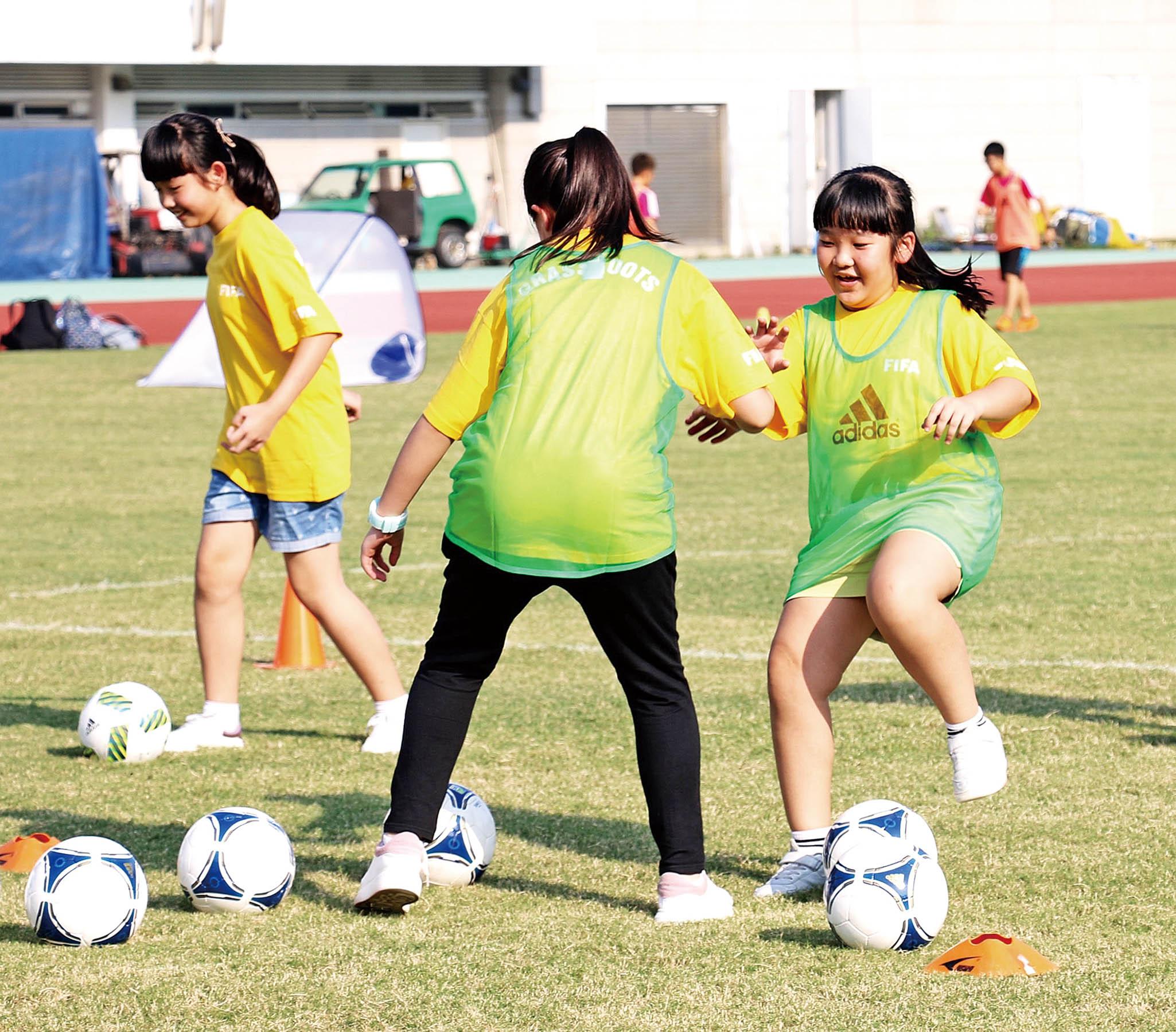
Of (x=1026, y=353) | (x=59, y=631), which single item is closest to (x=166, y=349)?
(x=1026, y=353)

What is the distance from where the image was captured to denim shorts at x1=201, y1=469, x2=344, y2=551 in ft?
18.4

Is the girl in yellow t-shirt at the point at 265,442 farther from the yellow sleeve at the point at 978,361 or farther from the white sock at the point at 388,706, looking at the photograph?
the yellow sleeve at the point at 978,361

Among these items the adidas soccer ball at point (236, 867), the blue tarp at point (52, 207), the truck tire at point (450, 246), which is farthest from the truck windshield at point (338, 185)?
the adidas soccer ball at point (236, 867)

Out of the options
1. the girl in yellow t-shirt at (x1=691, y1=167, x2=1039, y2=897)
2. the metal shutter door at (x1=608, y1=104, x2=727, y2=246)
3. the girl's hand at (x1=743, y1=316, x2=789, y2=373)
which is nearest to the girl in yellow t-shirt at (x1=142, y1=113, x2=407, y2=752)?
the girl's hand at (x1=743, y1=316, x2=789, y2=373)

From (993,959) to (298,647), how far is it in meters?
4.01

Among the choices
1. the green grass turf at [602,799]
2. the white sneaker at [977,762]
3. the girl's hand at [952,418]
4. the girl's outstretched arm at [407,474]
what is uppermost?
the girl's hand at [952,418]

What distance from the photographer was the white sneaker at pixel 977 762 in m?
4.10

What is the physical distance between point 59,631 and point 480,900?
13.4 feet

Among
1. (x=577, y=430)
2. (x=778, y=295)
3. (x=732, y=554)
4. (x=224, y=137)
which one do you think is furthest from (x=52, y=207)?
(x=577, y=430)

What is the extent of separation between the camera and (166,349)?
20.7 meters

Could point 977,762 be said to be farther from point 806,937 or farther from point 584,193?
point 584,193

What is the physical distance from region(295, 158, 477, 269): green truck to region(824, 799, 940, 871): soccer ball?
1216 inches

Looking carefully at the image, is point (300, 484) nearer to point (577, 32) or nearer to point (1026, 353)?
point (1026, 353)

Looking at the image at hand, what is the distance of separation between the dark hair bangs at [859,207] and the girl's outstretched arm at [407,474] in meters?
1.04
